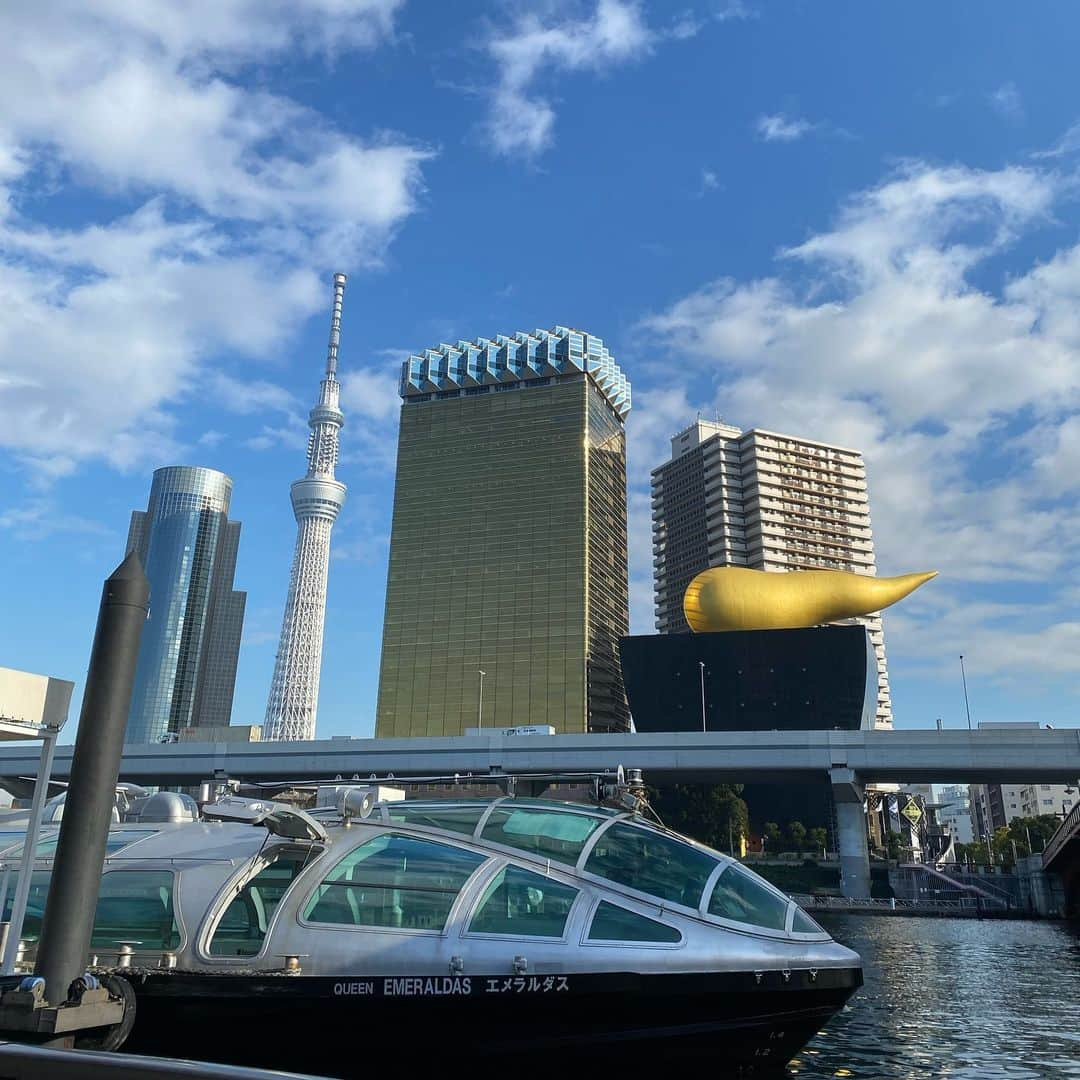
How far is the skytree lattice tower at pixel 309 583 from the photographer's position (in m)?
171

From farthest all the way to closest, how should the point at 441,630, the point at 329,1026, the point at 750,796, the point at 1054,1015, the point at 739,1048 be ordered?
the point at 441,630 < the point at 750,796 < the point at 1054,1015 < the point at 739,1048 < the point at 329,1026

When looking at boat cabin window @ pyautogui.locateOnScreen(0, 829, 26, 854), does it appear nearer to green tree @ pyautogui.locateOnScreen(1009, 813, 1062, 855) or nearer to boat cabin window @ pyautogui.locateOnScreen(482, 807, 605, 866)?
boat cabin window @ pyautogui.locateOnScreen(482, 807, 605, 866)

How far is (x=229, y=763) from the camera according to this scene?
81.1 m

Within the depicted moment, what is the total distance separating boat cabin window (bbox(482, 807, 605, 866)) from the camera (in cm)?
1152

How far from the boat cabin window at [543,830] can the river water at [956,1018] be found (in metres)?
4.44

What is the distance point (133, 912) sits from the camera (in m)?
11.5

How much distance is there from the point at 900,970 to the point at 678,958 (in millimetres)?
19372

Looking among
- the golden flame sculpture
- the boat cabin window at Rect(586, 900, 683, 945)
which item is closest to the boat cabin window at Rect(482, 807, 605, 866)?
the boat cabin window at Rect(586, 900, 683, 945)

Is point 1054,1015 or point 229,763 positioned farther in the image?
point 229,763

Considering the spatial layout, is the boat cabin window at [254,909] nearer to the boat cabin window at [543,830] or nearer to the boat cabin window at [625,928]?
the boat cabin window at [543,830]

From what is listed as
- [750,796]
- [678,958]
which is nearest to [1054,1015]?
[678,958]

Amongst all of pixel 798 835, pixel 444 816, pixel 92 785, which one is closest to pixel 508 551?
pixel 798 835

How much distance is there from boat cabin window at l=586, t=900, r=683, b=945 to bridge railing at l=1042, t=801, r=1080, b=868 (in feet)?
168

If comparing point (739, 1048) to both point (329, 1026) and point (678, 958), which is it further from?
point (329, 1026)
